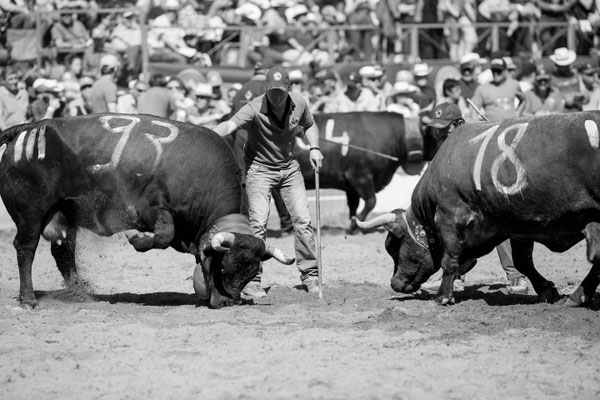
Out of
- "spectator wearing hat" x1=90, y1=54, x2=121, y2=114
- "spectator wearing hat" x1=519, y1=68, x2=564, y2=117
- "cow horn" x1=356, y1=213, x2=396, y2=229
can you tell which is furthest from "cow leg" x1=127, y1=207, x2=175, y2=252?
"spectator wearing hat" x1=519, y1=68, x2=564, y2=117

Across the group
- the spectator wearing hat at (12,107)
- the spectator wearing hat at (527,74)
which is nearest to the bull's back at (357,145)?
the spectator wearing hat at (527,74)

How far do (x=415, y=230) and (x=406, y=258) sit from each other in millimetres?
274

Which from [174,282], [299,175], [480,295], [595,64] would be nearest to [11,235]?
[174,282]

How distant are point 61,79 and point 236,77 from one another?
9.25 ft

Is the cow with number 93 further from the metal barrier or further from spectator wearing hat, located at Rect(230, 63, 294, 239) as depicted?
the metal barrier

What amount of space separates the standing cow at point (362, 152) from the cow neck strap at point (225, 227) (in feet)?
17.4

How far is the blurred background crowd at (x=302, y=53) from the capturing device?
1620 cm

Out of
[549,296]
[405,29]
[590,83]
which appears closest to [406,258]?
[549,296]

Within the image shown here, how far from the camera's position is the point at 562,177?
8.59 m

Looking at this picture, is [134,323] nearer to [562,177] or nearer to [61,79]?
[562,177]

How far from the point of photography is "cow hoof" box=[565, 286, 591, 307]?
9102 mm

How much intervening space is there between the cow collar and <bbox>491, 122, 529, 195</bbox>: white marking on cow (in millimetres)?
1180

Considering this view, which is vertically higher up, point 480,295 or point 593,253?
point 593,253

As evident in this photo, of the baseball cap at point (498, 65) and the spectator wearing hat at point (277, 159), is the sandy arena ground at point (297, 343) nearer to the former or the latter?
the spectator wearing hat at point (277, 159)
